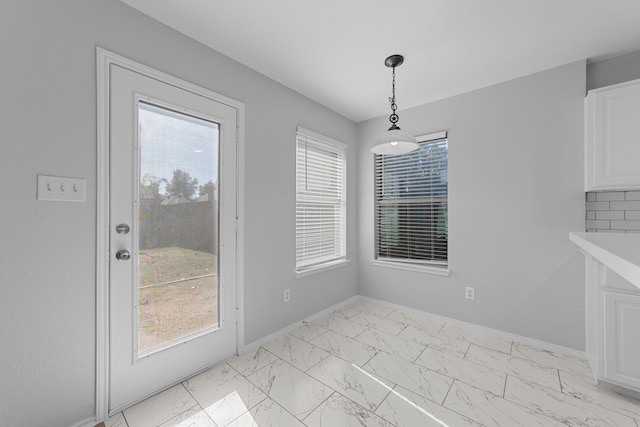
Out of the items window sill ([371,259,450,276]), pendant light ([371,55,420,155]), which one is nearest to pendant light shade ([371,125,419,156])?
pendant light ([371,55,420,155])

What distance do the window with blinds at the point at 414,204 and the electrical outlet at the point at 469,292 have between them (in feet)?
1.13

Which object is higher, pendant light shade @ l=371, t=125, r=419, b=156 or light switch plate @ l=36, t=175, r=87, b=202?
pendant light shade @ l=371, t=125, r=419, b=156

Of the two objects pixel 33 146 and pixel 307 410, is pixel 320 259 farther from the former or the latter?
pixel 33 146

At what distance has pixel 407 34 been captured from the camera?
1.88m

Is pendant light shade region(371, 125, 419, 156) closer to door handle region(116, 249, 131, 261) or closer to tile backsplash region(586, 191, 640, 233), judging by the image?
tile backsplash region(586, 191, 640, 233)

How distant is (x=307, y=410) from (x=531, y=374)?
5.72 feet

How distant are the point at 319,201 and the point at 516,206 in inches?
79.9

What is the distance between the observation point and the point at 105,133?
151 cm

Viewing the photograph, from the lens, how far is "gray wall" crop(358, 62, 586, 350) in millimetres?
2236

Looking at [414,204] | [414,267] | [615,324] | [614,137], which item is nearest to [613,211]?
[614,137]

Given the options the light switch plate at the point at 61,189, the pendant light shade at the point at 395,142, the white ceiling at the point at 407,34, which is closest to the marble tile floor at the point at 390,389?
the light switch plate at the point at 61,189

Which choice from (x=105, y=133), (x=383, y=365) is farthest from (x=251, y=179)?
(x=383, y=365)

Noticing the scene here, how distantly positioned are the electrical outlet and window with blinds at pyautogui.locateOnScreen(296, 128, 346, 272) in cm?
148

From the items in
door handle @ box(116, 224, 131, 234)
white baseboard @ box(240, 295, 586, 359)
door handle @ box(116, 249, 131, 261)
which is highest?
door handle @ box(116, 224, 131, 234)
